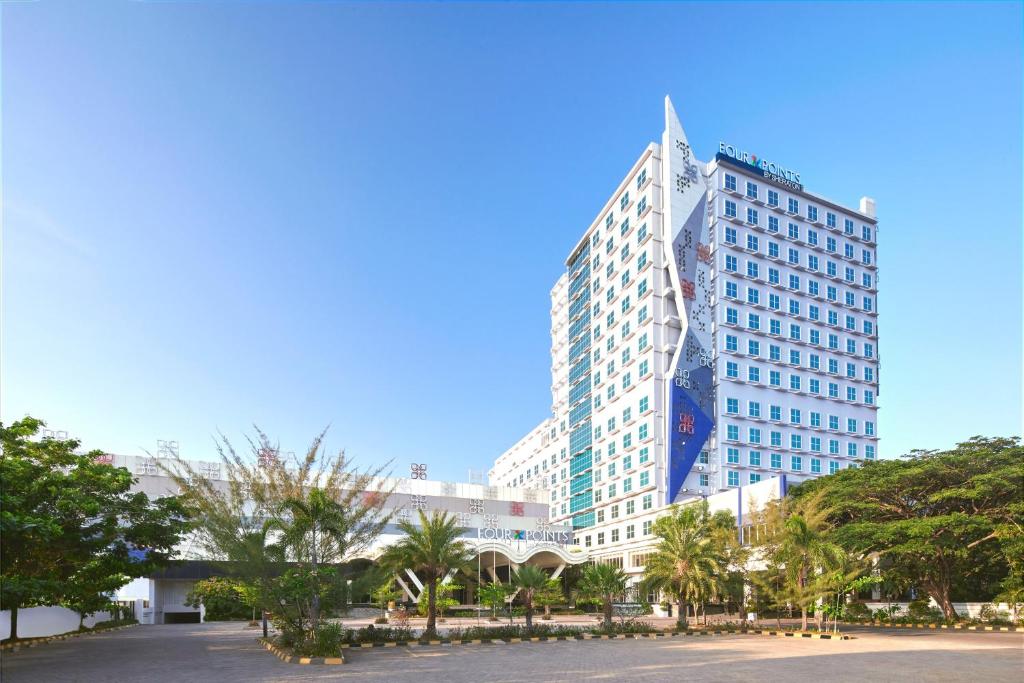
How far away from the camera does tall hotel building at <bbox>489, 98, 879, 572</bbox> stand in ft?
275

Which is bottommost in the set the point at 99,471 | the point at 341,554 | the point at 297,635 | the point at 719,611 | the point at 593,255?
the point at 719,611

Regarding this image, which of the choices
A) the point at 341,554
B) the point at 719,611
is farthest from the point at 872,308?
the point at 341,554

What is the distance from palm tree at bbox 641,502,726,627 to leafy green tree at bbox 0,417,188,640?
26.4 m

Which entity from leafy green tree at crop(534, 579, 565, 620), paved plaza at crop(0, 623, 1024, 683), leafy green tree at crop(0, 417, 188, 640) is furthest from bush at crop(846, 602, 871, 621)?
leafy green tree at crop(0, 417, 188, 640)

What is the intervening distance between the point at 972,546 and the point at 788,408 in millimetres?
43629

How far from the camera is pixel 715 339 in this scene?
8694 cm

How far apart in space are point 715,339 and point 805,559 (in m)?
47.5

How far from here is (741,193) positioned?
91.2m

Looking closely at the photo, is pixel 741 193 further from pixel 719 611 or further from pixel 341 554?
pixel 341 554

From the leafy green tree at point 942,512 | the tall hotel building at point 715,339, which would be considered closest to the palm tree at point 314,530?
the leafy green tree at point 942,512

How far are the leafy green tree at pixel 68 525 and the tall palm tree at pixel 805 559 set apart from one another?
31.5 m

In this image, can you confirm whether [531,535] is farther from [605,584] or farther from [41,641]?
[41,641]

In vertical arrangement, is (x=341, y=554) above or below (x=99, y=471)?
Answer: below

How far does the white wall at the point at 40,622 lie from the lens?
37547mm
